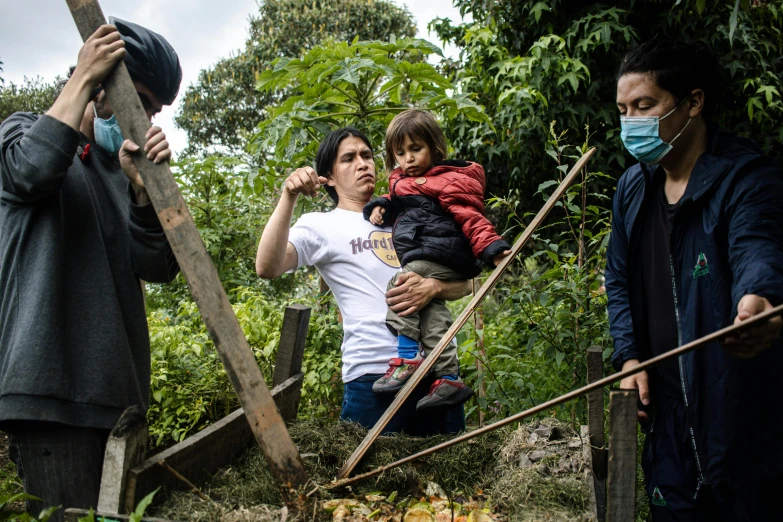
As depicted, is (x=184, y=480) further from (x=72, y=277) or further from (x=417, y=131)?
(x=417, y=131)

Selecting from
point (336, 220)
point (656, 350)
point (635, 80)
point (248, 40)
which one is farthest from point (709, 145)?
point (248, 40)

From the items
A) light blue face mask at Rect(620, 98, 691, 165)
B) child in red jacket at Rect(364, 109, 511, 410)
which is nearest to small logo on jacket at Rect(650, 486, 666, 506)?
child in red jacket at Rect(364, 109, 511, 410)

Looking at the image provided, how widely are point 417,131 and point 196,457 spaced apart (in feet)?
4.86

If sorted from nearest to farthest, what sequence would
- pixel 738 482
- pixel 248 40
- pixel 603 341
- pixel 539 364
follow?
pixel 738 482
pixel 603 341
pixel 539 364
pixel 248 40

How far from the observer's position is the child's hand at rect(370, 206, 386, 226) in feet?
8.54

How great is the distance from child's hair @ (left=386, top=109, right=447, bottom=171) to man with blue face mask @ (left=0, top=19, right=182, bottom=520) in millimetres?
1000

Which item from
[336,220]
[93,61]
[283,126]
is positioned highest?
[283,126]

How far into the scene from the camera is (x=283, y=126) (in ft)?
10.9

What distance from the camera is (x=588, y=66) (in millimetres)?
6219

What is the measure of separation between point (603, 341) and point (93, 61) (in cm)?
262

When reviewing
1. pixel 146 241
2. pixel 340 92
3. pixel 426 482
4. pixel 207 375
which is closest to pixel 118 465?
pixel 146 241

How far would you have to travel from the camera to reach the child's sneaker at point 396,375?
2.30m

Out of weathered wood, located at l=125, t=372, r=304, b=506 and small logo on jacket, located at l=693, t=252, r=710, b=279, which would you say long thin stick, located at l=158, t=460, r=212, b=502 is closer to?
weathered wood, located at l=125, t=372, r=304, b=506

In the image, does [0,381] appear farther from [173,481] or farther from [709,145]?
[709,145]
